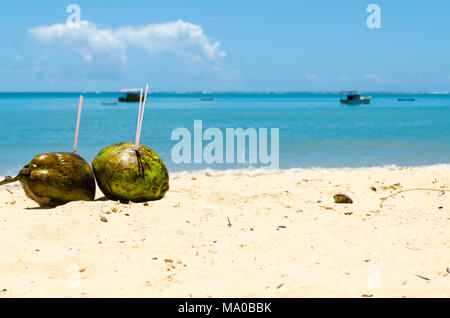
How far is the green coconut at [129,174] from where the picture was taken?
504 cm

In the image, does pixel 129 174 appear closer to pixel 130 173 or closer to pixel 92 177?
pixel 130 173

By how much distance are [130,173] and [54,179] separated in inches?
34.5

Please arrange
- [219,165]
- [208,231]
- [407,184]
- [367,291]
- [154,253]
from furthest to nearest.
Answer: [219,165] → [407,184] → [208,231] → [154,253] → [367,291]

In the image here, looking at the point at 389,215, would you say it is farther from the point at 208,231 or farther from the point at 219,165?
the point at 219,165

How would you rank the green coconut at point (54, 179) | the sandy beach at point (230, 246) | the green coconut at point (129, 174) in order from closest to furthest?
the sandy beach at point (230, 246) → the green coconut at point (54, 179) → the green coconut at point (129, 174)

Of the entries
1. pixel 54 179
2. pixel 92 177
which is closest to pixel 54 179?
pixel 54 179

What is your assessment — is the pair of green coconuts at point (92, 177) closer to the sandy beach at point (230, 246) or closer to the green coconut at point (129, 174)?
the green coconut at point (129, 174)

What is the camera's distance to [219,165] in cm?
1080

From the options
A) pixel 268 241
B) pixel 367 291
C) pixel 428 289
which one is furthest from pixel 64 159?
pixel 428 289

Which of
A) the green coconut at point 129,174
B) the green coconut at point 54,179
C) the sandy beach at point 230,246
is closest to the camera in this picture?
the sandy beach at point 230,246

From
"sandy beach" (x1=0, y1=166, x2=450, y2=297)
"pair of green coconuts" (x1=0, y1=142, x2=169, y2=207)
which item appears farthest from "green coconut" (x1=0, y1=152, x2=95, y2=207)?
"sandy beach" (x1=0, y1=166, x2=450, y2=297)

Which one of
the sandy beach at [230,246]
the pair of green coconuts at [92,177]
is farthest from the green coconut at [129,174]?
the sandy beach at [230,246]

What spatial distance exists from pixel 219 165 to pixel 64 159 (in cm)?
602
